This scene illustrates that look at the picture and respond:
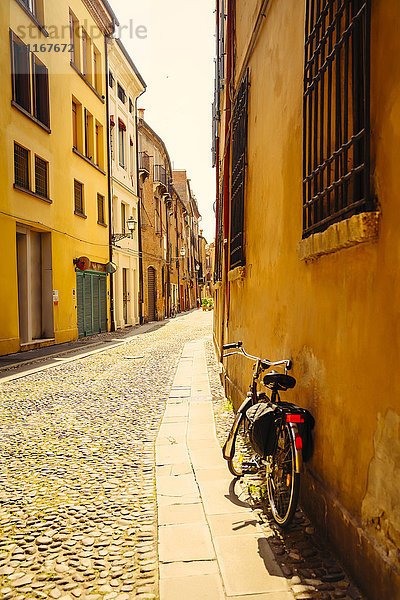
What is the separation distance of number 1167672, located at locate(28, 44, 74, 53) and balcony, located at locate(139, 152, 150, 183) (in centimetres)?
1084

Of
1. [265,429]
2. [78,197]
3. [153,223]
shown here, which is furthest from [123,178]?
[265,429]

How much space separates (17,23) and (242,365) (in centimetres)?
1121

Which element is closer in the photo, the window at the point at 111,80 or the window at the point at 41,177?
the window at the point at 41,177

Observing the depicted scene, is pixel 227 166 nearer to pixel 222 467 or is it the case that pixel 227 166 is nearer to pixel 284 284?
pixel 284 284

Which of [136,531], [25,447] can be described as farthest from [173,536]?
[25,447]

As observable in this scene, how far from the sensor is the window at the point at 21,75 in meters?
12.8

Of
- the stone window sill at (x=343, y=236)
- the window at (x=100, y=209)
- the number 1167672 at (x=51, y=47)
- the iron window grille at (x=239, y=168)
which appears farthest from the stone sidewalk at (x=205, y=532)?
the window at (x=100, y=209)

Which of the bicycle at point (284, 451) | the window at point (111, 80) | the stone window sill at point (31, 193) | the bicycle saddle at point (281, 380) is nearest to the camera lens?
the bicycle at point (284, 451)

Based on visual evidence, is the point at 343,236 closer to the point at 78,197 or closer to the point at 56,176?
the point at 56,176

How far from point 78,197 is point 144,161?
462 inches

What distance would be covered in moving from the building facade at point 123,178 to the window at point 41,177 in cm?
553

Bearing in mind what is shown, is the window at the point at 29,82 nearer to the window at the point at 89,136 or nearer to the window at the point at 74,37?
the window at the point at 74,37

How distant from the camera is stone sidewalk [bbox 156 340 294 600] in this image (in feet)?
8.03

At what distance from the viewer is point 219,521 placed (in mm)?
3193
